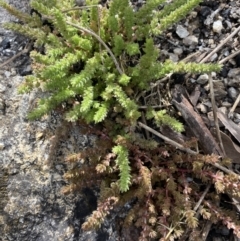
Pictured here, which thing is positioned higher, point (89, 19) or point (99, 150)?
point (89, 19)

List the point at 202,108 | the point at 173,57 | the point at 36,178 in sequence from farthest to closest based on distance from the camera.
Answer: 1. the point at 173,57
2. the point at 202,108
3. the point at 36,178

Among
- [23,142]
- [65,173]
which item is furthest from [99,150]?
[23,142]

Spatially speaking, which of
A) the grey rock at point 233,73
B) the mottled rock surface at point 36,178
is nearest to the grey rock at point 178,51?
the grey rock at point 233,73

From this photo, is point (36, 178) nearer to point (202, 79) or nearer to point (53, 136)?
point (53, 136)

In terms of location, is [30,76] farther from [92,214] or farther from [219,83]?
[219,83]

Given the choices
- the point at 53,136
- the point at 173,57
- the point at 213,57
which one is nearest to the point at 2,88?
the point at 53,136

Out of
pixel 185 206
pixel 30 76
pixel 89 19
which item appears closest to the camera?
pixel 185 206

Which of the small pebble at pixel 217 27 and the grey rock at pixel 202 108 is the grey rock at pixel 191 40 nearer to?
the small pebble at pixel 217 27

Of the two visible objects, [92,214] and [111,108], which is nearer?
[92,214]
